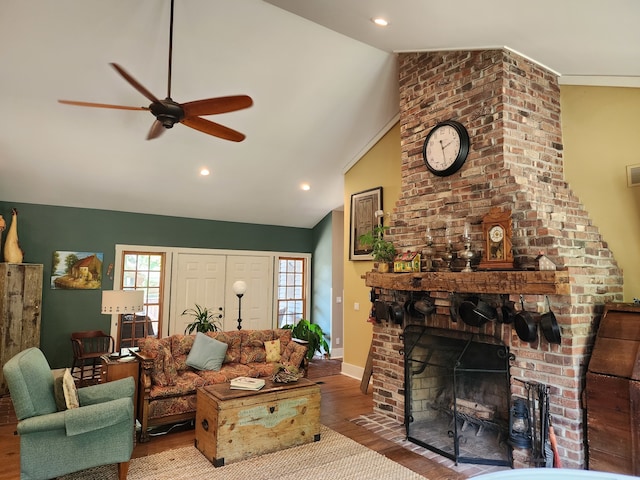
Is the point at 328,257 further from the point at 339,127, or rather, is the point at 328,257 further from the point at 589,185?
the point at 589,185

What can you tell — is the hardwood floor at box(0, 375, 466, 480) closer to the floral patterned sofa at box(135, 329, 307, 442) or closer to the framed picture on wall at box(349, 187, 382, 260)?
the floral patterned sofa at box(135, 329, 307, 442)

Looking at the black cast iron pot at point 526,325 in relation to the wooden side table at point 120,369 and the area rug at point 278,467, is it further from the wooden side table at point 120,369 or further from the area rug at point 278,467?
the wooden side table at point 120,369

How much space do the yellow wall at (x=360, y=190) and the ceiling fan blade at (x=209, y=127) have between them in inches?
99.4

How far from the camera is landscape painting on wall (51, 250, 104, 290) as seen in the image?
625 centimetres

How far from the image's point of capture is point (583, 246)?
10.8 feet

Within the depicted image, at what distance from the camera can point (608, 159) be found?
362cm

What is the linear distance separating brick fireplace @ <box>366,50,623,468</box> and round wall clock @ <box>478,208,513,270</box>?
0.10 metres

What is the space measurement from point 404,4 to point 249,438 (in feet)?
12.1

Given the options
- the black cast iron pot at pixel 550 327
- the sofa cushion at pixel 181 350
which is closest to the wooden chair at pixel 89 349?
the sofa cushion at pixel 181 350

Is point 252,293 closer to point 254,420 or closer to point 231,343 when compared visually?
point 231,343

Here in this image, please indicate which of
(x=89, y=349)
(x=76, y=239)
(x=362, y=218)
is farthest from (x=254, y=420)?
(x=76, y=239)

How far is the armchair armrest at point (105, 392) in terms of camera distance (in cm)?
325

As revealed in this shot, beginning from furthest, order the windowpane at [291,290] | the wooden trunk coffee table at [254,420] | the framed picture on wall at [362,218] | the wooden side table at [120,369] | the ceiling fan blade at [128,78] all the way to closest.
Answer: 1. the windowpane at [291,290]
2. the framed picture on wall at [362,218]
3. the wooden side table at [120,369]
4. the wooden trunk coffee table at [254,420]
5. the ceiling fan blade at [128,78]

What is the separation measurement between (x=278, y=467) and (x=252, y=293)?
188 inches
